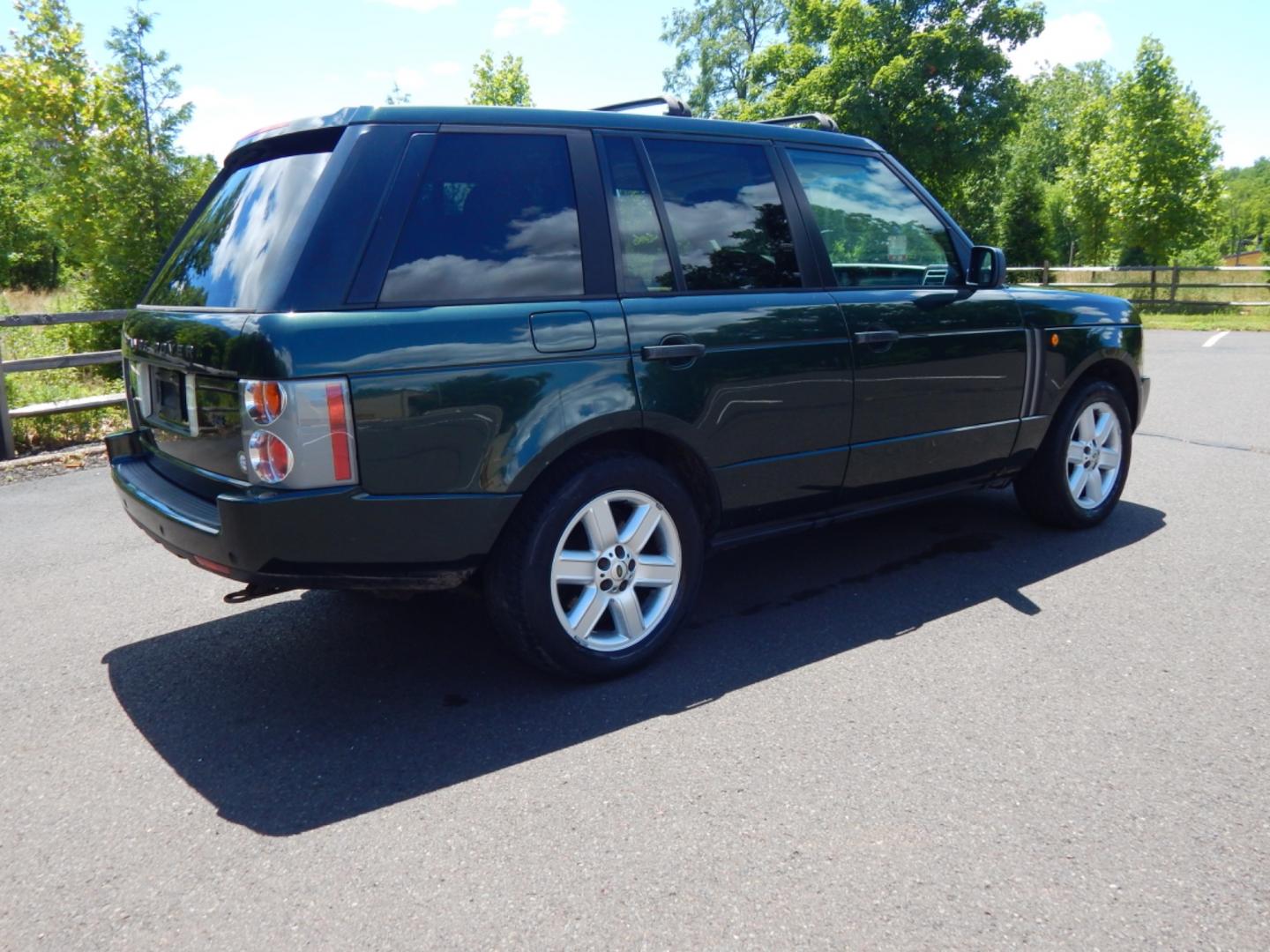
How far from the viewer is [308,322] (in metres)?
2.82

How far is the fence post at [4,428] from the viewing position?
25.5 ft

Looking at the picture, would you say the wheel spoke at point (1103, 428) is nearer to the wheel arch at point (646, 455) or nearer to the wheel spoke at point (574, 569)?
the wheel arch at point (646, 455)

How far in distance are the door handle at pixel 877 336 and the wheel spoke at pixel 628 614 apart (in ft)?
4.71

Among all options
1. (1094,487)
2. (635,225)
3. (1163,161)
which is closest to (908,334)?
(635,225)

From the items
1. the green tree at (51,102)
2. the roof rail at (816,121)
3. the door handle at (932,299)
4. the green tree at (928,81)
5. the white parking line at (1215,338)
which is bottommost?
the white parking line at (1215,338)

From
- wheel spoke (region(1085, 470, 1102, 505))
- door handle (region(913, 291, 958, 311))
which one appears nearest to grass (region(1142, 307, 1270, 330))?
wheel spoke (region(1085, 470, 1102, 505))

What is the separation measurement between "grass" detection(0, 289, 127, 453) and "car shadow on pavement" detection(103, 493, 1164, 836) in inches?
209

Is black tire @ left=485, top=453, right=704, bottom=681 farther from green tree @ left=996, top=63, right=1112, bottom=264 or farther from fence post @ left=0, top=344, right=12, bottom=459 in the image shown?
green tree @ left=996, top=63, right=1112, bottom=264

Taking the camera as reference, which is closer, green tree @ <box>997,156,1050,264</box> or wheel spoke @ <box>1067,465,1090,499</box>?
wheel spoke @ <box>1067,465,1090,499</box>

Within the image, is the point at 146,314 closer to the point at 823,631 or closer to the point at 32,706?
the point at 32,706

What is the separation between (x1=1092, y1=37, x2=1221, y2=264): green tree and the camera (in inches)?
1147

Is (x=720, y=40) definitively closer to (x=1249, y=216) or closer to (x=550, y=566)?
(x=550, y=566)

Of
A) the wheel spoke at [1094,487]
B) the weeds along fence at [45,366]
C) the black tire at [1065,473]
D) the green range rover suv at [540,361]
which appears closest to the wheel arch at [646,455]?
the green range rover suv at [540,361]

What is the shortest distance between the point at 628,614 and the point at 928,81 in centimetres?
3327
